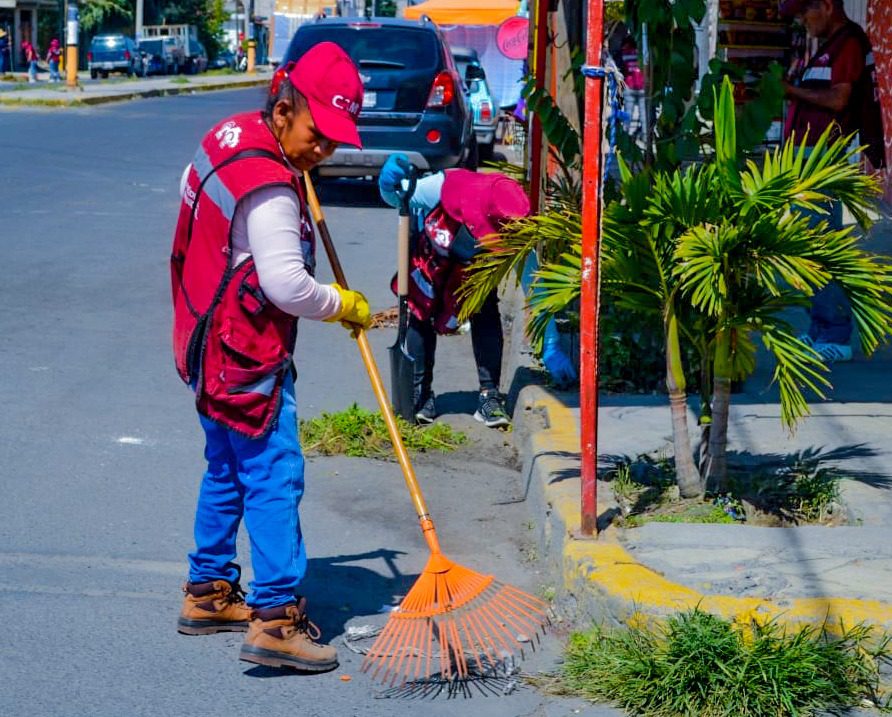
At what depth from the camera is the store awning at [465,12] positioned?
2745cm

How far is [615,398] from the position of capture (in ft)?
20.7

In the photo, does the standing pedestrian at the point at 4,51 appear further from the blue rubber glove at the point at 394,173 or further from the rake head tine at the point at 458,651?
the rake head tine at the point at 458,651

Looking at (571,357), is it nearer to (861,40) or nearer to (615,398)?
(615,398)

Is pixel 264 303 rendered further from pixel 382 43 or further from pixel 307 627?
pixel 382 43

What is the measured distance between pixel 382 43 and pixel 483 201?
803 centimetres

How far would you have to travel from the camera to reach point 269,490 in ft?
12.9

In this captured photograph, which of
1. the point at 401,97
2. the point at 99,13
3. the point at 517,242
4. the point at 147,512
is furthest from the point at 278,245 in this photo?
the point at 99,13

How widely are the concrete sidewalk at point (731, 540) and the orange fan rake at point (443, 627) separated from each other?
258 millimetres

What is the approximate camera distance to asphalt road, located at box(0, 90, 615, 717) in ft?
12.5

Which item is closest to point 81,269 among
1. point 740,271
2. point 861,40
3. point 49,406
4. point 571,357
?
point 49,406

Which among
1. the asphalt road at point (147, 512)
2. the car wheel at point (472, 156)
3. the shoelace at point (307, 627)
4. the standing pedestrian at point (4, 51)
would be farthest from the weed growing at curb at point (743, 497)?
the standing pedestrian at point (4, 51)

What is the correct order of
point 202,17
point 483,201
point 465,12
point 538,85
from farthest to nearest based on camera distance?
point 202,17 → point 465,12 → point 538,85 → point 483,201

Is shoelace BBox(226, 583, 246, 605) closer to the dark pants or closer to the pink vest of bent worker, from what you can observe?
the pink vest of bent worker

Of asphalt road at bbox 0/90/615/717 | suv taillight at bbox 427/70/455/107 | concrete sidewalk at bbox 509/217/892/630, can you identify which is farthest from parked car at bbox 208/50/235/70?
concrete sidewalk at bbox 509/217/892/630
